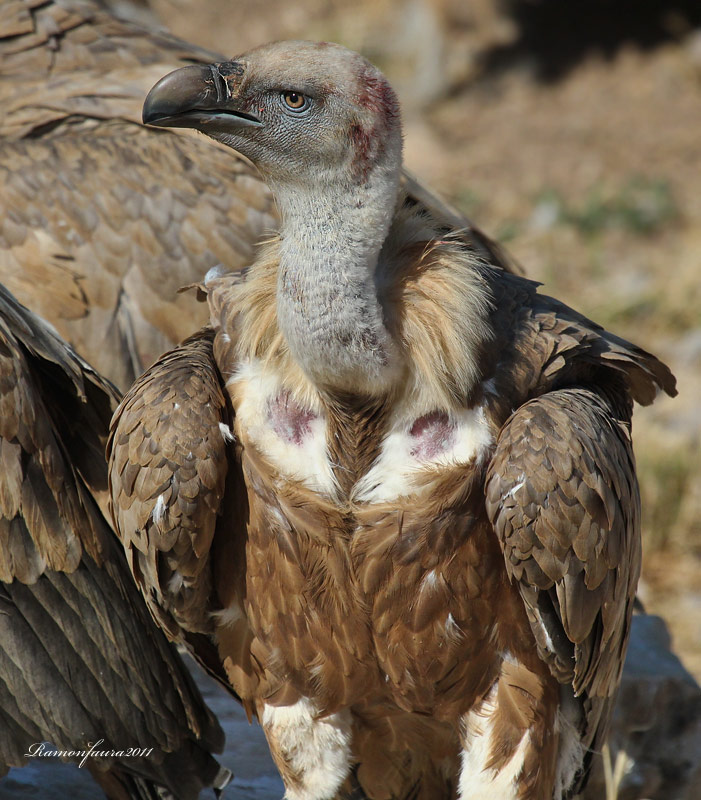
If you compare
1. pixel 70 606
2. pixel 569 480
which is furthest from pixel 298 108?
pixel 70 606

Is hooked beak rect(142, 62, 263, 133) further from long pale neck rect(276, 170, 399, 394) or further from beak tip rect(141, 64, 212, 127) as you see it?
long pale neck rect(276, 170, 399, 394)

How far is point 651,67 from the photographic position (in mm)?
13875

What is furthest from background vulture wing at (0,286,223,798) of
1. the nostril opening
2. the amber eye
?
the amber eye

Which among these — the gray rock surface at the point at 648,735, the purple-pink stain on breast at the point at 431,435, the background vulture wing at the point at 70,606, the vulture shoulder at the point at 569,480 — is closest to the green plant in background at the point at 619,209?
the gray rock surface at the point at 648,735

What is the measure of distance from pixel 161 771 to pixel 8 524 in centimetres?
96

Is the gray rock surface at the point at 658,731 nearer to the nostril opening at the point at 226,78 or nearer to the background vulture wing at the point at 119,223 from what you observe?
the background vulture wing at the point at 119,223

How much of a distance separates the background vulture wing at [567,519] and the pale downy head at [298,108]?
81 cm

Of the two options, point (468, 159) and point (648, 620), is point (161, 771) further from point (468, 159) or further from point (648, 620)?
point (468, 159)

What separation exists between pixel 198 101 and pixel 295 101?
0.25 meters

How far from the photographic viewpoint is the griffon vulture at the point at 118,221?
4793mm

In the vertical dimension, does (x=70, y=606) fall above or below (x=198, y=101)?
below

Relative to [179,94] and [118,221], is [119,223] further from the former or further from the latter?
[179,94]

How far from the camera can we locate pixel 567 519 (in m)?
3.25
